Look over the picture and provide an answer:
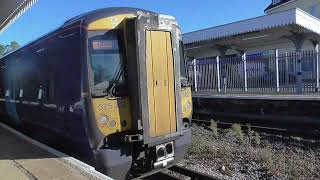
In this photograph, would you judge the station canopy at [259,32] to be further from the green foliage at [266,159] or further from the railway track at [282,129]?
the green foliage at [266,159]

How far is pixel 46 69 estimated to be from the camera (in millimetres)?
8359

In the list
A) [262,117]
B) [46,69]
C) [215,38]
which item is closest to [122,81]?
[46,69]

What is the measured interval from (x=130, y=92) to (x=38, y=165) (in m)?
2.00

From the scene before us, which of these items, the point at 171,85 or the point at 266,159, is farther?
the point at 266,159

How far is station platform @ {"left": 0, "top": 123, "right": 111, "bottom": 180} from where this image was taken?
20.7 ft

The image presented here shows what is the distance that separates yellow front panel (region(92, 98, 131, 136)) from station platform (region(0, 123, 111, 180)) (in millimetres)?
704

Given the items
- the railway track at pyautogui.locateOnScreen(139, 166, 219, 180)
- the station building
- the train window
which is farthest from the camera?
the station building

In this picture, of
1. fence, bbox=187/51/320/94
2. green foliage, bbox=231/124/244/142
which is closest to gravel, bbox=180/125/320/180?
green foliage, bbox=231/124/244/142

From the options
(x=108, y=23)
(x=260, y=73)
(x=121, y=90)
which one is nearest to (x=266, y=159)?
(x=121, y=90)

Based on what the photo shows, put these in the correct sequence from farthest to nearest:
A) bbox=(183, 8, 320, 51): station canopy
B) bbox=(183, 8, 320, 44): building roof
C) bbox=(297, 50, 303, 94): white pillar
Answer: bbox=(183, 8, 320, 51): station canopy → bbox=(183, 8, 320, 44): building roof → bbox=(297, 50, 303, 94): white pillar

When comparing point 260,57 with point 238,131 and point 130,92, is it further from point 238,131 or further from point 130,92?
point 130,92

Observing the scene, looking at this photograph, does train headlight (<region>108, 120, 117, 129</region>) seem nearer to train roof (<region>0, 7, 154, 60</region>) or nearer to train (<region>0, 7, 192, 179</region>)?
train (<region>0, 7, 192, 179</region>)

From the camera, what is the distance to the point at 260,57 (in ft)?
58.3

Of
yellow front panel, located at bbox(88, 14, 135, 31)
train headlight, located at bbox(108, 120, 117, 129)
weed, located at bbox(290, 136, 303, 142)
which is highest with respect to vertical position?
yellow front panel, located at bbox(88, 14, 135, 31)
